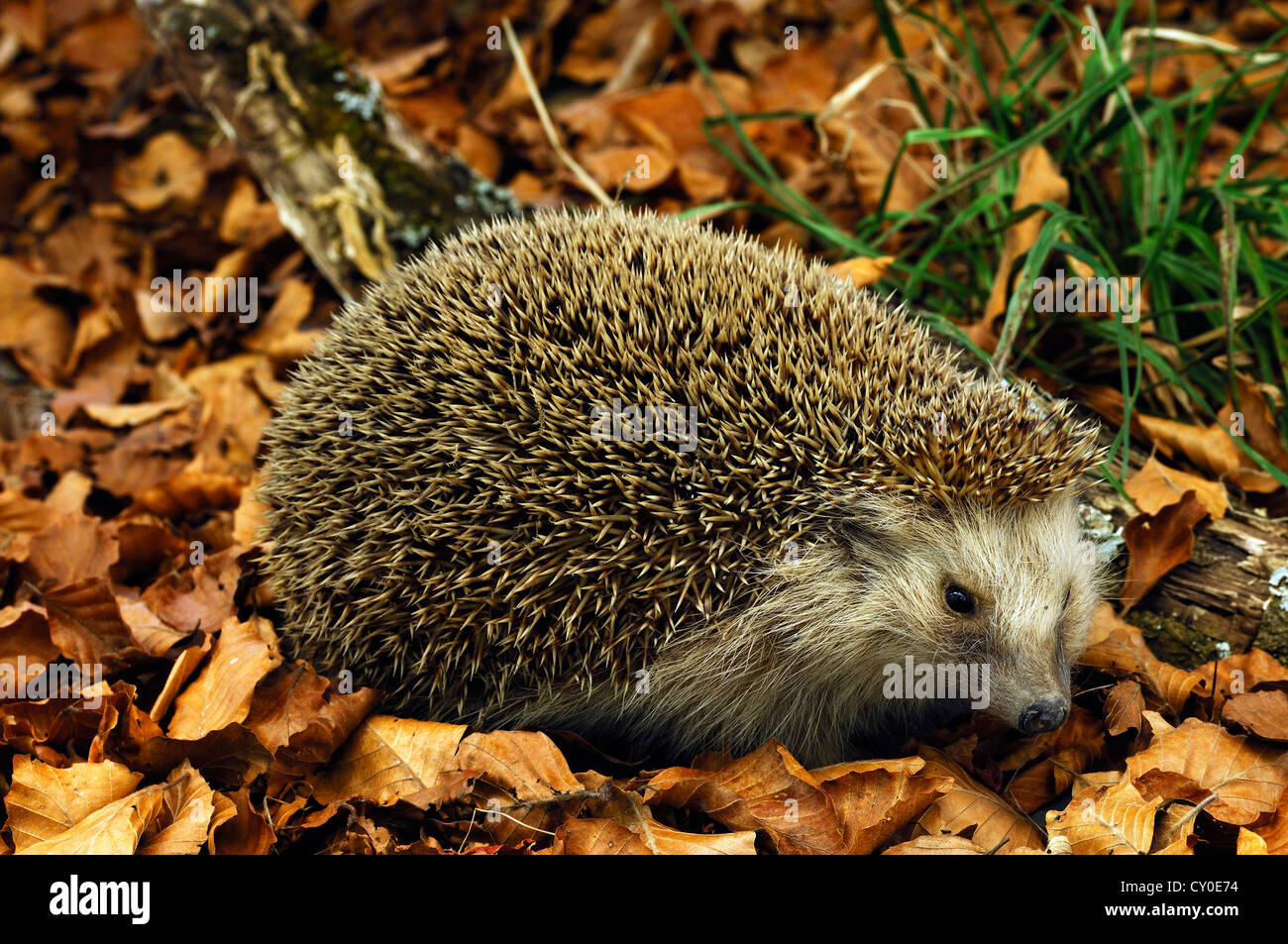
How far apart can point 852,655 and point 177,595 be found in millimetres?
2631

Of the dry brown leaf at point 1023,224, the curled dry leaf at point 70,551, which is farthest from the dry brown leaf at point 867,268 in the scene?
the curled dry leaf at point 70,551

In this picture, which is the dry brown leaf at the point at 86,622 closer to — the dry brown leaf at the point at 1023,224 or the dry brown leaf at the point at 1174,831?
the dry brown leaf at the point at 1174,831

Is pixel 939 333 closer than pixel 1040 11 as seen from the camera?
Yes

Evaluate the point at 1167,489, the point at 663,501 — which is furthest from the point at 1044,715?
the point at 663,501

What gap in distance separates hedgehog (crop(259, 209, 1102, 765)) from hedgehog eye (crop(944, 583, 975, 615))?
0.02 metres

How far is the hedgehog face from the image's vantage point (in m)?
3.58

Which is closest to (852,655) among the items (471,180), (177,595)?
(177,595)

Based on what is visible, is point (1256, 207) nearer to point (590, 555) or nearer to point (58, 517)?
point (590, 555)

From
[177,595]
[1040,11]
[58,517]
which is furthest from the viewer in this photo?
[1040,11]

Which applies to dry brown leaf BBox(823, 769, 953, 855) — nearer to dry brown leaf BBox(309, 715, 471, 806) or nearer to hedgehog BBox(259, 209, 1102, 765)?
hedgehog BBox(259, 209, 1102, 765)

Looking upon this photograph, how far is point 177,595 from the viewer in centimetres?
429

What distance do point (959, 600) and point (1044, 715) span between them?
0.45m

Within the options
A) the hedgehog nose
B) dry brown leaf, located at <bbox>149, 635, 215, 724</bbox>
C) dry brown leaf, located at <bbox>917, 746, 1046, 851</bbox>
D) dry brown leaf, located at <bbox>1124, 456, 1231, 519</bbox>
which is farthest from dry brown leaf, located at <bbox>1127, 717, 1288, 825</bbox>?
dry brown leaf, located at <bbox>149, 635, 215, 724</bbox>

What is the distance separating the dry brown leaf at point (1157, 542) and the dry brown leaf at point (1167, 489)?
1.5 inches
